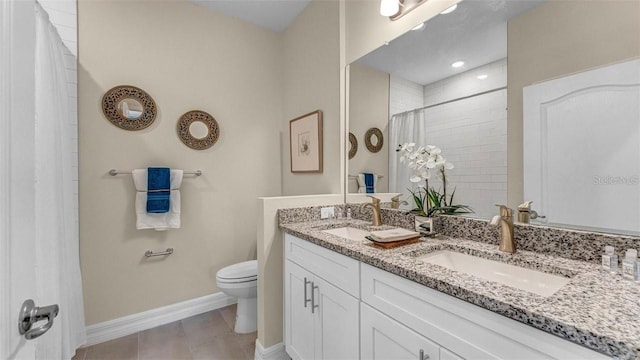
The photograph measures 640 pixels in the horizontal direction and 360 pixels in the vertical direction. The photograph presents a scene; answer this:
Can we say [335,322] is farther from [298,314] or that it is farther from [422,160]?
[422,160]

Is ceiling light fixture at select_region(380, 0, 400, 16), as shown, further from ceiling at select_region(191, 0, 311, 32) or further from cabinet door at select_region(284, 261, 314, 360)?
cabinet door at select_region(284, 261, 314, 360)

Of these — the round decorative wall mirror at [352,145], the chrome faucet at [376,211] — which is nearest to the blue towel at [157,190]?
the round decorative wall mirror at [352,145]

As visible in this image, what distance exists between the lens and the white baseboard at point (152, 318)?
78.7 inches

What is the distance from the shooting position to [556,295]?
71 centimetres

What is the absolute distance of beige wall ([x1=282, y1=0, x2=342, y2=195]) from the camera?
2102mm

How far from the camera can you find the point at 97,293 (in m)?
2.02

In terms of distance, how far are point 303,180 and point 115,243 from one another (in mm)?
1539

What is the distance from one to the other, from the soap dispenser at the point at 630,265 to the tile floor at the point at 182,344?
6.37 feet

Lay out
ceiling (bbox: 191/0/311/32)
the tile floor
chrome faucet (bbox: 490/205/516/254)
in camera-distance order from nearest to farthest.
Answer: chrome faucet (bbox: 490/205/516/254) → the tile floor → ceiling (bbox: 191/0/311/32)

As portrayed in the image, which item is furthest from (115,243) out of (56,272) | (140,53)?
(140,53)

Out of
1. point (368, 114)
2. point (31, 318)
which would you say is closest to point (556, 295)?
point (31, 318)

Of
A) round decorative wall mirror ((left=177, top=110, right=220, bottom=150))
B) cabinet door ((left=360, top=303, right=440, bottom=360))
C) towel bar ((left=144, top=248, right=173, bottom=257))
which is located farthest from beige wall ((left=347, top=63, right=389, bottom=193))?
towel bar ((left=144, top=248, right=173, bottom=257))

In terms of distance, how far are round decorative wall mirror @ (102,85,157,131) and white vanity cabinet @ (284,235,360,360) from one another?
4.97ft

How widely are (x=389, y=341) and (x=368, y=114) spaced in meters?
1.40
